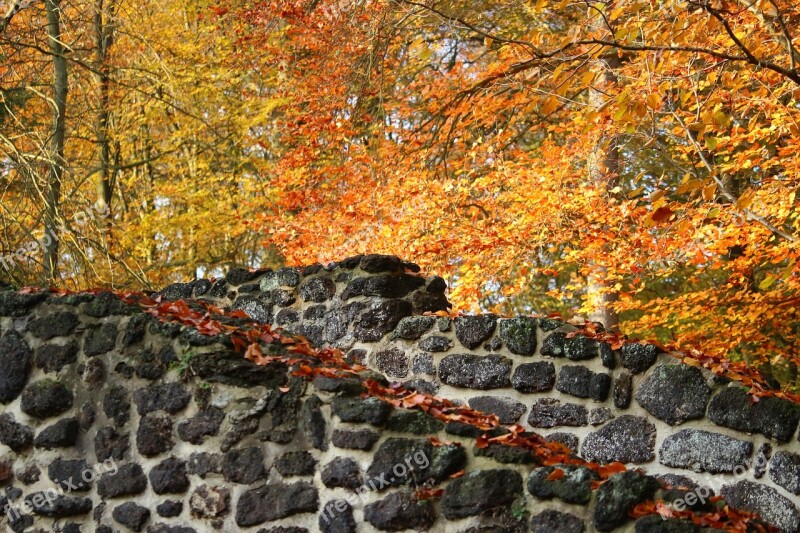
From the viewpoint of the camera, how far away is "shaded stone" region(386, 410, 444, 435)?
378cm

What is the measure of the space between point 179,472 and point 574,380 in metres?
2.31

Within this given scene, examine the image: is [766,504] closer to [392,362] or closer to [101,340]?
[392,362]

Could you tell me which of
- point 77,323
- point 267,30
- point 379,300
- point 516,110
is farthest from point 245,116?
point 77,323

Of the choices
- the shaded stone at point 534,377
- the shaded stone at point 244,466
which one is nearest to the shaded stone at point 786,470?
the shaded stone at point 534,377

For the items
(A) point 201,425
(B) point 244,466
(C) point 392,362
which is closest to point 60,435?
(A) point 201,425

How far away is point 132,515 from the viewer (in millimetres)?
4207

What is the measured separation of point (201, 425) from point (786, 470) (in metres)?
2.92

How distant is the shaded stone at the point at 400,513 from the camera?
3555 millimetres

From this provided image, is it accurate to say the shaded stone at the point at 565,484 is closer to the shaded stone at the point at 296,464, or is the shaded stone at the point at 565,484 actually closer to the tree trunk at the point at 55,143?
the shaded stone at the point at 296,464

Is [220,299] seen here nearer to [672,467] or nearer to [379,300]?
[379,300]

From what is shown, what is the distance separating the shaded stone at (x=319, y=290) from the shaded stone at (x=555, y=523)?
3196mm

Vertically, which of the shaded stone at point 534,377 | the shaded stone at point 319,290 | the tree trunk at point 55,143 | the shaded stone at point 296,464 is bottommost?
the shaded stone at point 296,464

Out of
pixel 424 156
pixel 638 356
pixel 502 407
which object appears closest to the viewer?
pixel 638 356

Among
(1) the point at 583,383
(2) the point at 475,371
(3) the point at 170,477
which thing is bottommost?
(3) the point at 170,477
